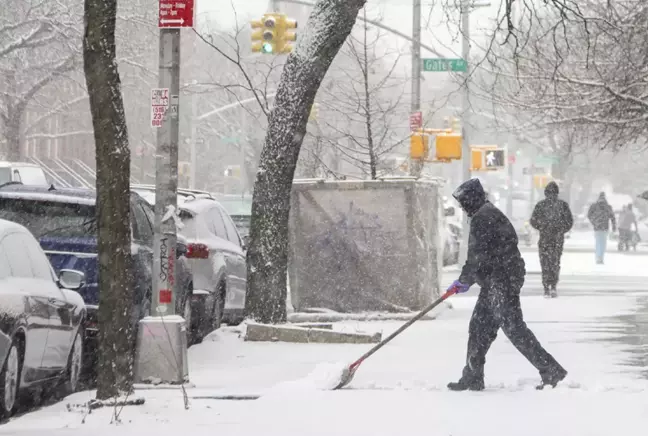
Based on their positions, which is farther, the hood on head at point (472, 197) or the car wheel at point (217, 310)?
the car wheel at point (217, 310)

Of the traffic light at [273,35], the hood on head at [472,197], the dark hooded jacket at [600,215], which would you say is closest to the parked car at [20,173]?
the traffic light at [273,35]

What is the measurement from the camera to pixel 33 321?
1005 cm

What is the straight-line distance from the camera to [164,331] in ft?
36.8

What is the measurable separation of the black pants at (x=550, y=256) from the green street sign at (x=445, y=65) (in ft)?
18.0

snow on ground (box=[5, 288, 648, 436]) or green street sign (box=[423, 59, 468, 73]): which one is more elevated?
green street sign (box=[423, 59, 468, 73])

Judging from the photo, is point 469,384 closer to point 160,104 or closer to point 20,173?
point 160,104

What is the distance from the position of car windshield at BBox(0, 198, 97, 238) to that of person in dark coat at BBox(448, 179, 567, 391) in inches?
135

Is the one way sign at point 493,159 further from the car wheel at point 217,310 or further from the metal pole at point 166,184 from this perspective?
the metal pole at point 166,184

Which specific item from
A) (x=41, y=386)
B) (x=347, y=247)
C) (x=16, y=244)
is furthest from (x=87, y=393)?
(x=347, y=247)

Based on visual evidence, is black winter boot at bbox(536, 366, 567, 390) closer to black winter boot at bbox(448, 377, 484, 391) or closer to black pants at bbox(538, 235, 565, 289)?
black winter boot at bbox(448, 377, 484, 391)

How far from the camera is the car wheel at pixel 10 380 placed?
31.0 feet

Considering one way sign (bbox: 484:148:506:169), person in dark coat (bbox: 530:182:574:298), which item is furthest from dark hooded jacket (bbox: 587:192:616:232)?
person in dark coat (bbox: 530:182:574:298)

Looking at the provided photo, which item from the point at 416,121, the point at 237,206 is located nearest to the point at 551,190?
the point at 416,121

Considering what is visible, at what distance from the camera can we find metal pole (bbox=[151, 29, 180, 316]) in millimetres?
11445
